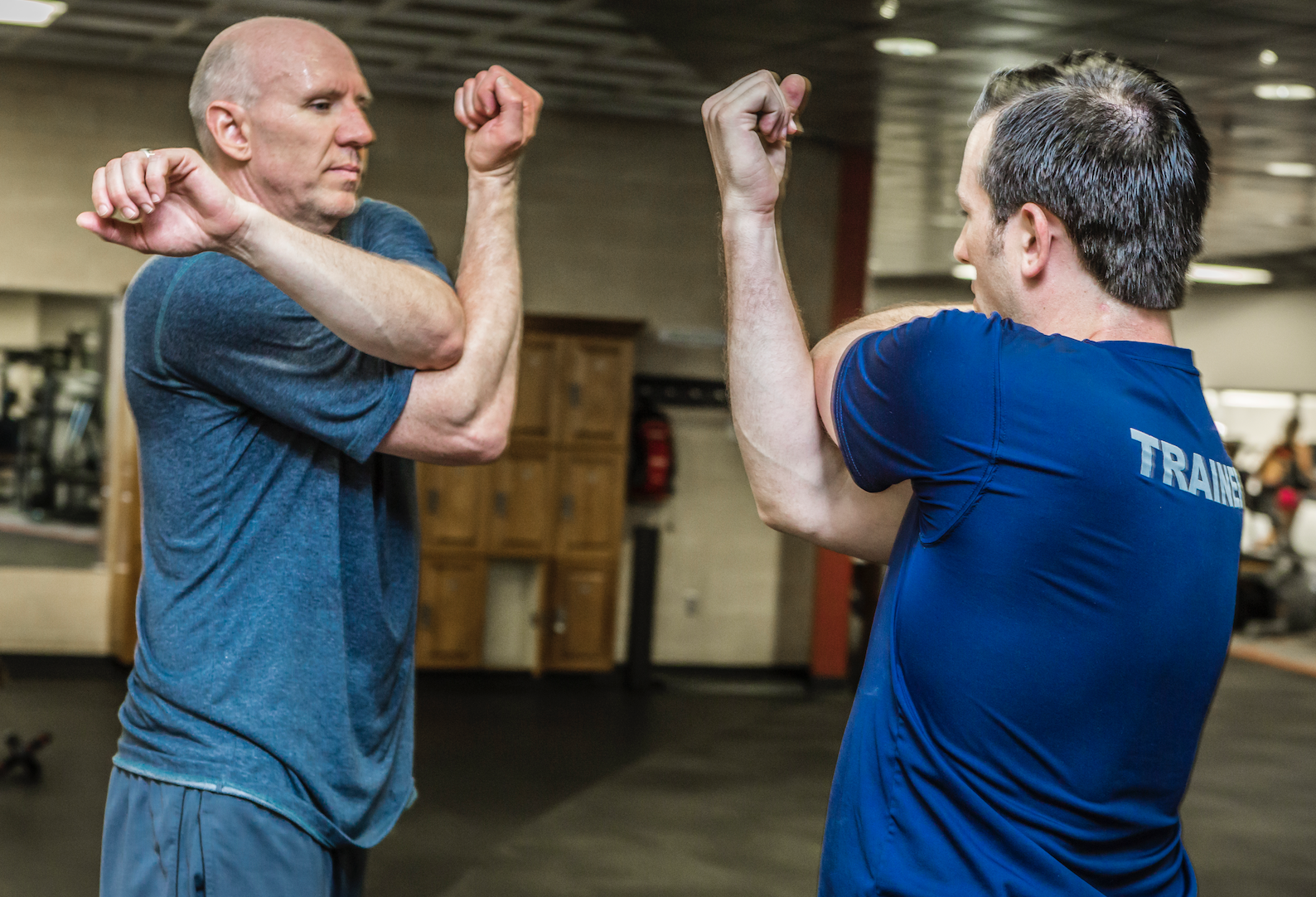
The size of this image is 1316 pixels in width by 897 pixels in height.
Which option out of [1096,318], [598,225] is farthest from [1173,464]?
[598,225]

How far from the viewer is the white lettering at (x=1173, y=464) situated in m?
1.06

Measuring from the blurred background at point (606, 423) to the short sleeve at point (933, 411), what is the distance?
3.96 meters

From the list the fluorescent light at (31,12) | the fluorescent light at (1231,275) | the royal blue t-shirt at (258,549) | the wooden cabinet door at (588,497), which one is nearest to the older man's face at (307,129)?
the royal blue t-shirt at (258,549)

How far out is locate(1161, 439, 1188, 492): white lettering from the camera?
1.06m

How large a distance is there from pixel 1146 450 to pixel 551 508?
7.39 metres

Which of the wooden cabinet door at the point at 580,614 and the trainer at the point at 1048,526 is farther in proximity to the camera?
the wooden cabinet door at the point at 580,614

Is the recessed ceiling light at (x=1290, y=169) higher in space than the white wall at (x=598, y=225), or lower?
higher

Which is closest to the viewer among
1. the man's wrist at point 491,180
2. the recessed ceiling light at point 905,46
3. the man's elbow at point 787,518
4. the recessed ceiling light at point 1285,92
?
the man's elbow at point 787,518

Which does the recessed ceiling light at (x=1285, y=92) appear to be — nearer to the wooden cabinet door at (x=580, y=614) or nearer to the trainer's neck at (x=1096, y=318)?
the wooden cabinet door at (x=580, y=614)

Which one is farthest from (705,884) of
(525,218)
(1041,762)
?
(525,218)

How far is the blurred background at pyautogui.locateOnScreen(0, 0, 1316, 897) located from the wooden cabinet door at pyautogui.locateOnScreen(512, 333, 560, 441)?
0.03 m

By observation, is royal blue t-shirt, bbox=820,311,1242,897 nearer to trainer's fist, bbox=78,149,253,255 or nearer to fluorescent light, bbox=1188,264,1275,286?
trainer's fist, bbox=78,149,253,255

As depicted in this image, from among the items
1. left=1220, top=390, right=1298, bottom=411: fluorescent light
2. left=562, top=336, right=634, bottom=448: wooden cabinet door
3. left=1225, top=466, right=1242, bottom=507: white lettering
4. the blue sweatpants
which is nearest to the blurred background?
left=562, top=336, right=634, bottom=448: wooden cabinet door

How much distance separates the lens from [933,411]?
1064mm
